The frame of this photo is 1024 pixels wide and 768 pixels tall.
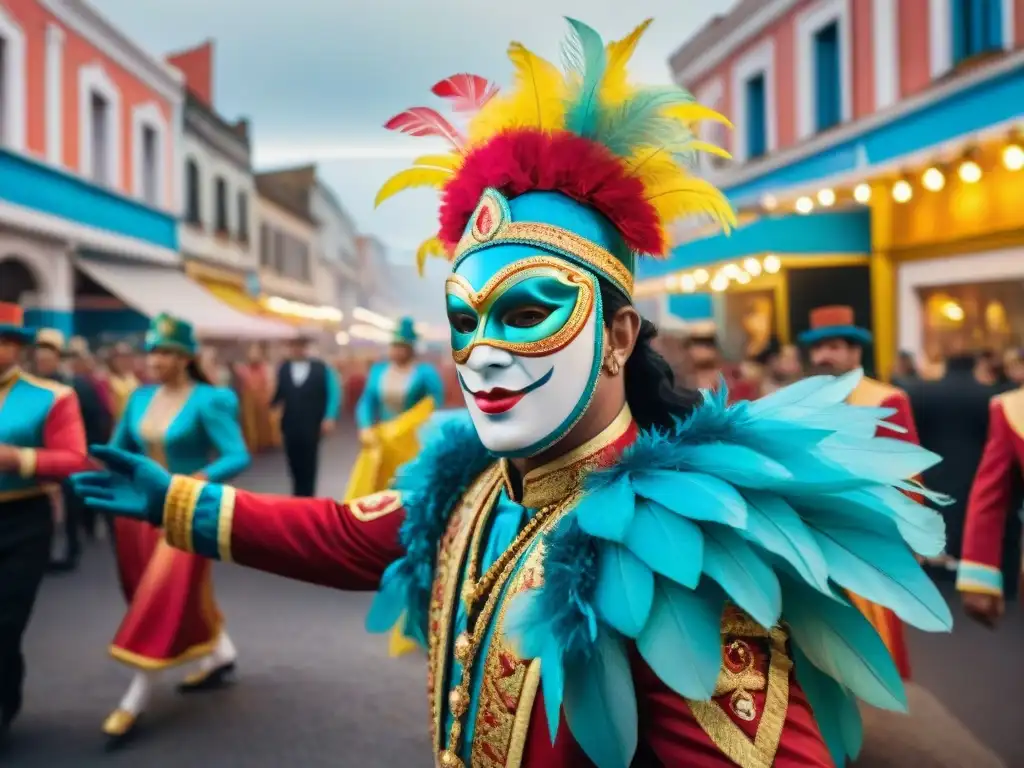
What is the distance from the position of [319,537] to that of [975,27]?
10.4 meters

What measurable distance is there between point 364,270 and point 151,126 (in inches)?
1211

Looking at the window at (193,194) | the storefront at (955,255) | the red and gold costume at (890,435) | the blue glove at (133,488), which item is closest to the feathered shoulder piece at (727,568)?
the blue glove at (133,488)

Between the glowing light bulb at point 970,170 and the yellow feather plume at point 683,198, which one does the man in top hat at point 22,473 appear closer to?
the yellow feather plume at point 683,198

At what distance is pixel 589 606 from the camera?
130 centimetres

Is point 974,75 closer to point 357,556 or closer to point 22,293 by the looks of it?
point 357,556

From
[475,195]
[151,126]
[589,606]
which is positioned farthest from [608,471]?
[151,126]

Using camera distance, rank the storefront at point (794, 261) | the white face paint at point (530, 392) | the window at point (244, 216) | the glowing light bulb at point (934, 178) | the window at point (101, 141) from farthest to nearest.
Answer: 1. the window at point (244, 216)
2. the window at point (101, 141)
3. the storefront at point (794, 261)
4. the glowing light bulb at point (934, 178)
5. the white face paint at point (530, 392)

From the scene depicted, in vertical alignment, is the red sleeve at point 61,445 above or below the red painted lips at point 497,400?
below

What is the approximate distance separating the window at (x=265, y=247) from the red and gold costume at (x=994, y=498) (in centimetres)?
2315

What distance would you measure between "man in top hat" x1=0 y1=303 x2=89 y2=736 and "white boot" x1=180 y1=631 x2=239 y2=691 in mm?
793

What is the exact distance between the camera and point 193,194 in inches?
775

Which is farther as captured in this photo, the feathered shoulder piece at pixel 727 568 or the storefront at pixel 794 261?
the storefront at pixel 794 261

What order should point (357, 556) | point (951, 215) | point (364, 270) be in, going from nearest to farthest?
point (357, 556) → point (951, 215) → point (364, 270)

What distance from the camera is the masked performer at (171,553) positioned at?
13.1 ft
